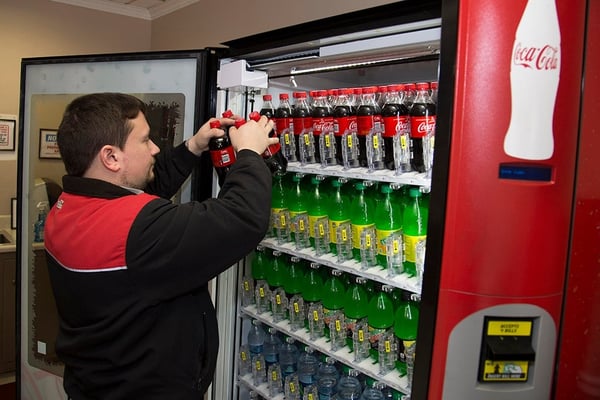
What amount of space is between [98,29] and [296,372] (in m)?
4.25

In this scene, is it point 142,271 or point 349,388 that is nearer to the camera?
point 142,271

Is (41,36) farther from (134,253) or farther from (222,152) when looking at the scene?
(134,253)

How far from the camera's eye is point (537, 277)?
120 cm

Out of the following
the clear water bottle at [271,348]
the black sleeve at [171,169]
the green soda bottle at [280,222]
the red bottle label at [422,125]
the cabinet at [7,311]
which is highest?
the red bottle label at [422,125]

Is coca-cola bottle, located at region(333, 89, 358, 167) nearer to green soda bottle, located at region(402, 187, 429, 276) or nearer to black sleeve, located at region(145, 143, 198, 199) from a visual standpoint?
green soda bottle, located at region(402, 187, 429, 276)

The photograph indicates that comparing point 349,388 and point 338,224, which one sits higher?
point 338,224

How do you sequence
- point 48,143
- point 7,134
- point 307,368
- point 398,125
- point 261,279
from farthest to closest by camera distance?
point 7,134 → point 48,143 → point 261,279 → point 307,368 → point 398,125

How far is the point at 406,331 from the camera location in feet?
6.22

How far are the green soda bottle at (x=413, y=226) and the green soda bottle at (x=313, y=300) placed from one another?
0.48 meters

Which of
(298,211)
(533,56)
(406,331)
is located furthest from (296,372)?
(533,56)

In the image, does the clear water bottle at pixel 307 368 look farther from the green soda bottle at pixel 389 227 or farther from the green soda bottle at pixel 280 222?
the green soda bottle at pixel 389 227

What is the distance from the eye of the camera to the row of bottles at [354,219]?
170 centimetres

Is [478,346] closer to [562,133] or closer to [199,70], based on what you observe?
[562,133]

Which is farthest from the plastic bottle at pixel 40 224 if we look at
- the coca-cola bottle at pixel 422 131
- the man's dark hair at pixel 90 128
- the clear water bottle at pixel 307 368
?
the coca-cola bottle at pixel 422 131
